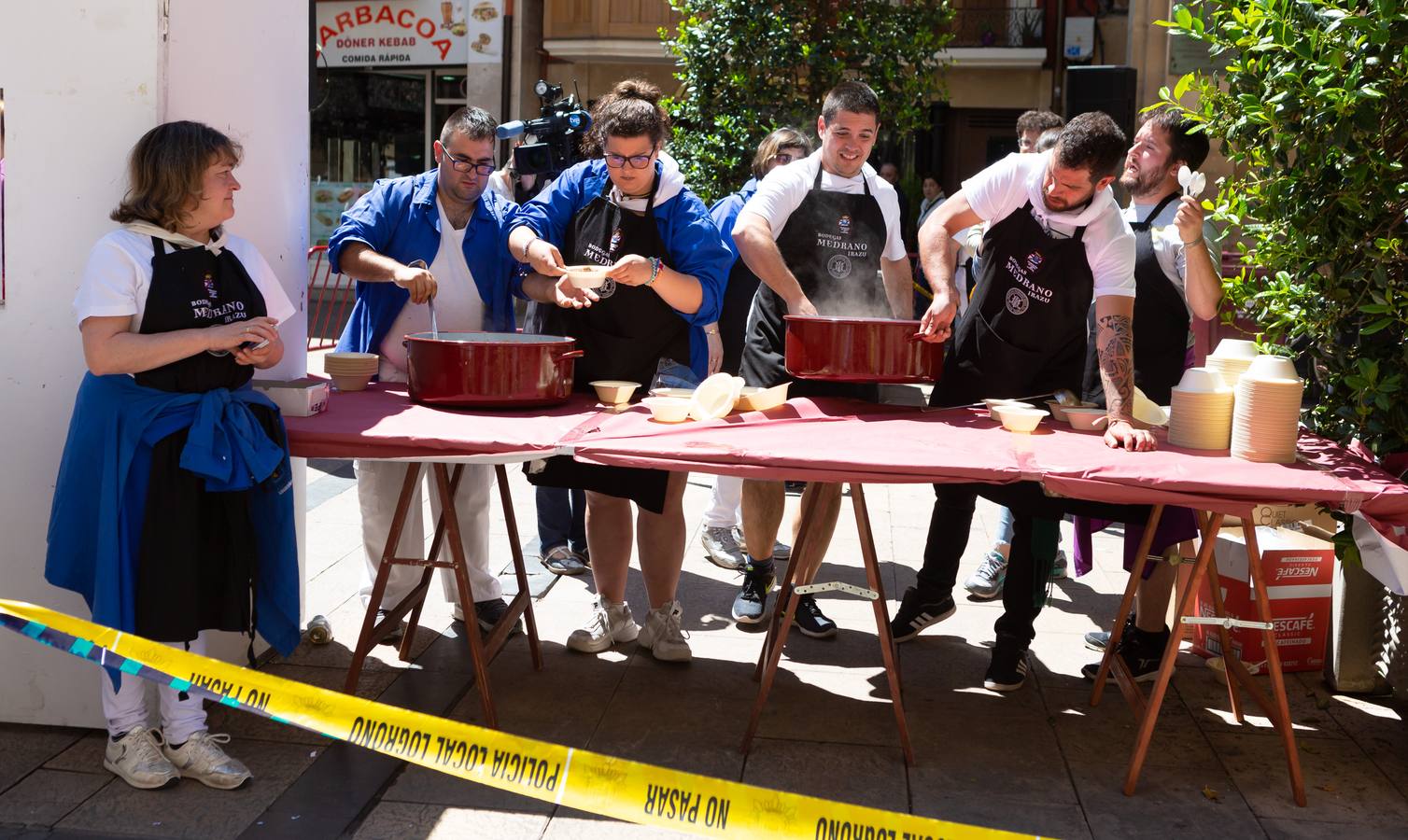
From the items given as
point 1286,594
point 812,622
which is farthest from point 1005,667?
point 1286,594

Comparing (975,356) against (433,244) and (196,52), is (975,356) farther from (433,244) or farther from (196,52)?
(196,52)

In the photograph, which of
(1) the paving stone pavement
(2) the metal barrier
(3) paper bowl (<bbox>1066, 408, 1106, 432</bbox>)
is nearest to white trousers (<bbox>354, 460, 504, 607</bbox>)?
(1) the paving stone pavement

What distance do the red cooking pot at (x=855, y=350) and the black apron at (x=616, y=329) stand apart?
25.6 inches

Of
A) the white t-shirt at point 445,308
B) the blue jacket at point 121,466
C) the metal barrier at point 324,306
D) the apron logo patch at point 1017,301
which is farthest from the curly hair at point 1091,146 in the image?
the metal barrier at point 324,306

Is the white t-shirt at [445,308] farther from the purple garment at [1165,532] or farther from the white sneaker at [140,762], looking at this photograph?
the purple garment at [1165,532]

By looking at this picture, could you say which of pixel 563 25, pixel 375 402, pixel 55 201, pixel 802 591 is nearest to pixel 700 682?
pixel 802 591

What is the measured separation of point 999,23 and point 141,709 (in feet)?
52.8

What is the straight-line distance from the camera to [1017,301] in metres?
3.85

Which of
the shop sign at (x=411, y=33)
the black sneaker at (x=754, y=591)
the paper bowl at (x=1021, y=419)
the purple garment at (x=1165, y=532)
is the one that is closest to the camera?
the paper bowl at (x=1021, y=419)

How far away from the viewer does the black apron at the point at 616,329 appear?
154 inches

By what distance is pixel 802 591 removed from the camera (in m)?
3.57

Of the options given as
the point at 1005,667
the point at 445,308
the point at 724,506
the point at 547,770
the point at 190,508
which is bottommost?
the point at 1005,667

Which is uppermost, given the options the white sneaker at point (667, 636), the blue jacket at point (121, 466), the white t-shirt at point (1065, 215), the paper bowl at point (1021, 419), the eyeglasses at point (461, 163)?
the eyeglasses at point (461, 163)

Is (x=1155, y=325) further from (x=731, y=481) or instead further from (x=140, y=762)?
(x=140, y=762)
